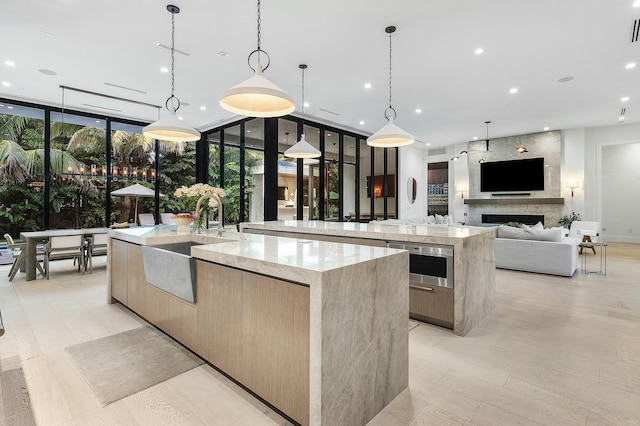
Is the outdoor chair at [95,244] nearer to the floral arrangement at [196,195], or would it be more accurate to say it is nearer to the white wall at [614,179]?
the floral arrangement at [196,195]

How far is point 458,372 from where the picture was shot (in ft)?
7.48

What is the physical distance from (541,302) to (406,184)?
308 inches

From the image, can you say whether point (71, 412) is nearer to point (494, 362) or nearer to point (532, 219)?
point (494, 362)

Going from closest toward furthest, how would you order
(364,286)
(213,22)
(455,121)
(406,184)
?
(364,286), (213,22), (455,121), (406,184)

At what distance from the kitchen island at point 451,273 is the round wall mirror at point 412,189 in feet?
27.3

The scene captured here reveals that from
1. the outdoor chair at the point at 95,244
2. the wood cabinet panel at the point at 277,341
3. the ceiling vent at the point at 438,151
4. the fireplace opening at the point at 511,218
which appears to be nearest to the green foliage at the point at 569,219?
the fireplace opening at the point at 511,218

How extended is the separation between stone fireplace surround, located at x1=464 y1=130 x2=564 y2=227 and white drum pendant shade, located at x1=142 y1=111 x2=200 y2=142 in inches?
392

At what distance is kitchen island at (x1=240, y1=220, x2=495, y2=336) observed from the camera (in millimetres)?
2865

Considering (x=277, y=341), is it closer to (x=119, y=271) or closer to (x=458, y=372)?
(x=458, y=372)

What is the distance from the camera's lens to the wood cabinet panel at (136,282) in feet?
10.3

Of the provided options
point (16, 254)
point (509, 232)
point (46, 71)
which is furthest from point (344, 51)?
point (16, 254)

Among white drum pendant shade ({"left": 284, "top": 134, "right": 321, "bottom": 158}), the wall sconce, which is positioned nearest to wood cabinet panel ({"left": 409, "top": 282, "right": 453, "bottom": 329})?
white drum pendant shade ({"left": 284, "top": 134, "right": 321, "bottom": 158})

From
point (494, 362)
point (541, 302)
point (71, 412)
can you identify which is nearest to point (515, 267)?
point (541, 302)

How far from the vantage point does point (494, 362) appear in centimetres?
242
